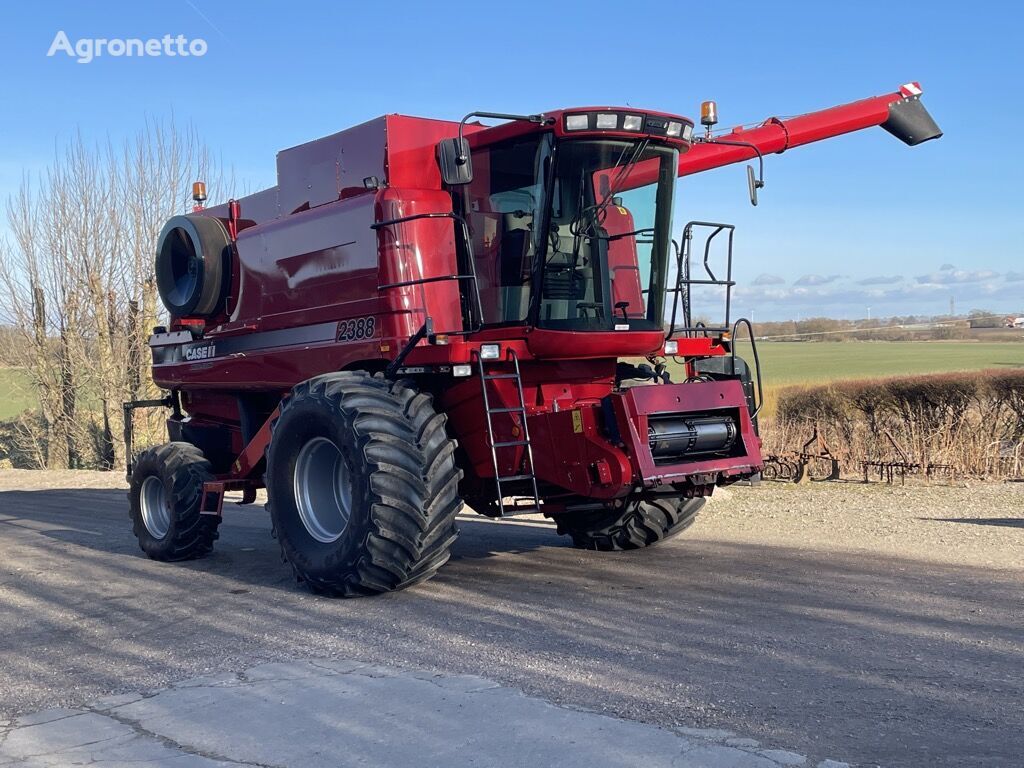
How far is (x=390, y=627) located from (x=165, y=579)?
3176 mm

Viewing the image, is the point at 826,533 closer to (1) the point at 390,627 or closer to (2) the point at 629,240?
(2) the point at 629,240

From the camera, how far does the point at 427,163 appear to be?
8594 millimetres

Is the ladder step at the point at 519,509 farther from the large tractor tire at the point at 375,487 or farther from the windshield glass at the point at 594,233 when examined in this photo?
the windshield glass at the point at 594,233

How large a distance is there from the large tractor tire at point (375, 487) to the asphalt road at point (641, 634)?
26 cm

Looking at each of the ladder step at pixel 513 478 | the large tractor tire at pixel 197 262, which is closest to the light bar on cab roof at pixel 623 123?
the ladder step at pixel 513 478

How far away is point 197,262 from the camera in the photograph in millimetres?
10352

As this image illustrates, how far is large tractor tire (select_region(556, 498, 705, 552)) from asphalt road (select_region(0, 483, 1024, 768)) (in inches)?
8.2

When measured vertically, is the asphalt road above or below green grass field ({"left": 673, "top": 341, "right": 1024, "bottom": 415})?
below

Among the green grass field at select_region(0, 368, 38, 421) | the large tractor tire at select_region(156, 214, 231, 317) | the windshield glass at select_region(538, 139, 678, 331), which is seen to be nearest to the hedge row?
the windshield glass at select_region(538, 139, 678, 331)

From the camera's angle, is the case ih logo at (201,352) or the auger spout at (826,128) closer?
the auger spout at (826,128)

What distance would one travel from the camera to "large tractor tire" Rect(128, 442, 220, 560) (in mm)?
9969

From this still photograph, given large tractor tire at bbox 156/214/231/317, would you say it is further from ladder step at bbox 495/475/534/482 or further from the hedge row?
the hedge row

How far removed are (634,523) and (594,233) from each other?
8.96 feet

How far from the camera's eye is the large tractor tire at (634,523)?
9.34 metres
